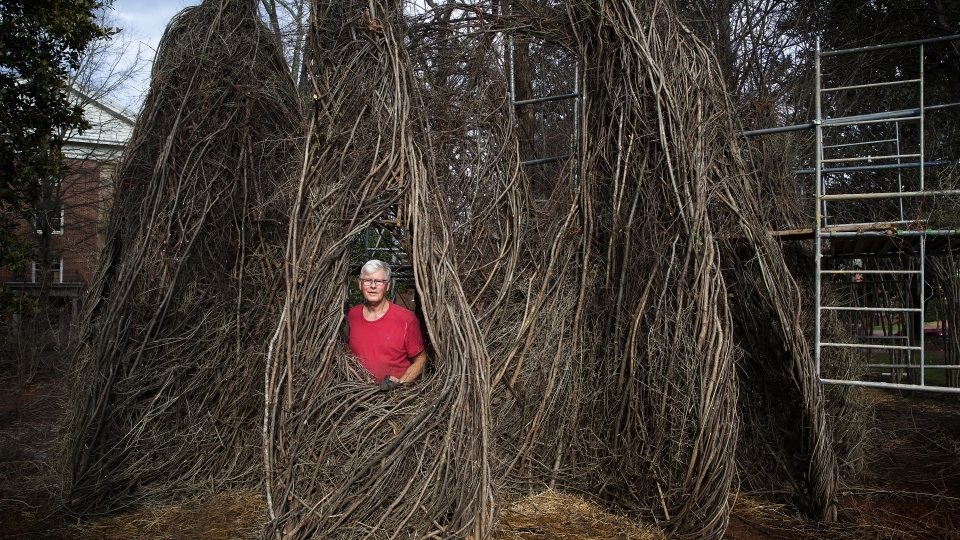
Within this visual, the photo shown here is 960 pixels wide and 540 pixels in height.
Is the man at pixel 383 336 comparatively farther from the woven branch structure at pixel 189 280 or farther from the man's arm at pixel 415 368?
the woven branch structure at pixel 189 280

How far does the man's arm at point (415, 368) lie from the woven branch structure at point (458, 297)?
0.30 feet

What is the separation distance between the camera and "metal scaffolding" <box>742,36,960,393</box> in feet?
16.3

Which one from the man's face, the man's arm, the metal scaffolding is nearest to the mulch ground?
the metal scaffolding

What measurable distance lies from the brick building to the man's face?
9040mm

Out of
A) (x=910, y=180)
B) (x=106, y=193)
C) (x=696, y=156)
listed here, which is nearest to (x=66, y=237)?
(x=106, y=193)

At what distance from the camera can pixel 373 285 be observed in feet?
15.6

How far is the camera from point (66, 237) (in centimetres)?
1512

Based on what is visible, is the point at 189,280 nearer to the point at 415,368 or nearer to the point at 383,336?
the point at 383,336

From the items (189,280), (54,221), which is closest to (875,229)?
(189,280)

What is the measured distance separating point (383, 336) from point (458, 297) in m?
0.74

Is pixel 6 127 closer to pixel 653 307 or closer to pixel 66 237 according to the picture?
pixel 653 307

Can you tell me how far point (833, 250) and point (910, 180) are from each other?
7.53 meters

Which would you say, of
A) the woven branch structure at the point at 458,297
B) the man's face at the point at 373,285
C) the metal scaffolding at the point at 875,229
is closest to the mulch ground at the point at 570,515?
the woven branch structure at the point at 458,297

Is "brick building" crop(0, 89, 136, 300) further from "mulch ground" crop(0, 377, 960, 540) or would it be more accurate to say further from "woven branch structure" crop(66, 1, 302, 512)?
"woven branch structure" crop(66, 1, 302, 512)
